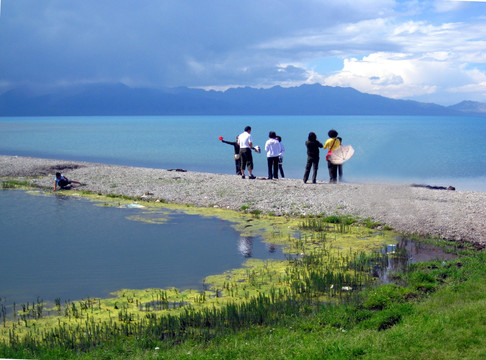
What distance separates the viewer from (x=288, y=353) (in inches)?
313

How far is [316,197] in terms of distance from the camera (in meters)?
23.4

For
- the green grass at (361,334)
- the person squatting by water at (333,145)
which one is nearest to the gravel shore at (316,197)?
the person squatting by water at (333,145)

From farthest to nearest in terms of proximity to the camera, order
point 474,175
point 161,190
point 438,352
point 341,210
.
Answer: point 474,175 < point 161,190 < point 341,210 < point 438,352

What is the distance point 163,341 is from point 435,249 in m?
9.63

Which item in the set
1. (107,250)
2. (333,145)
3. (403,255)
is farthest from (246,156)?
(403,255)

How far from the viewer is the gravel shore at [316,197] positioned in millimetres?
18203

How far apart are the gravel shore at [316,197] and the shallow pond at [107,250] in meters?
3.06

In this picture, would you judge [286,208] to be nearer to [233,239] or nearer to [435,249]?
[233,239]

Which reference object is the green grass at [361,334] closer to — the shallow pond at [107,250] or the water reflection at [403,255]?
the water reflection at [403,255]

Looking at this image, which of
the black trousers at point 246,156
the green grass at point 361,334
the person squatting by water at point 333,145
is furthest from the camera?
the black trousers at point 246,156

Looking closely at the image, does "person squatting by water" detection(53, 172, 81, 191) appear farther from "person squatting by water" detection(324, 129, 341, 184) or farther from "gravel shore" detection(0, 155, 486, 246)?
"person squatting by water" detection(324, 129, 341, 184)

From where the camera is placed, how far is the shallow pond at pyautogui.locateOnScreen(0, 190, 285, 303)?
13.4 metres

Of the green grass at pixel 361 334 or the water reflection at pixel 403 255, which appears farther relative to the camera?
the water reflection at pixel 403 255

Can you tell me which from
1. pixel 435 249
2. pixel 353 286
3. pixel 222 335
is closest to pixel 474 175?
pixel 435 249
